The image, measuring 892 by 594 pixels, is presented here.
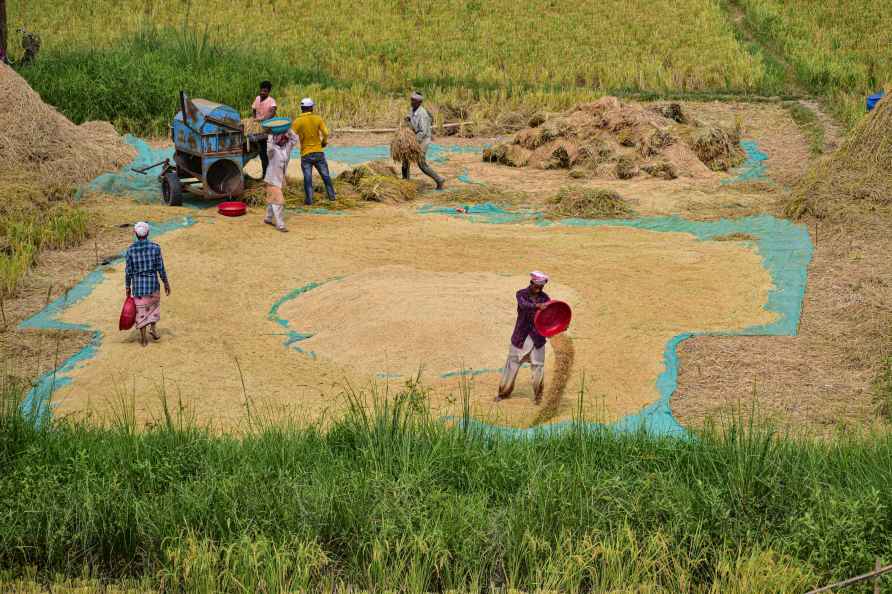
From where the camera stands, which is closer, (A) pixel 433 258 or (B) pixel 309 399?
(B) pixel 309 399

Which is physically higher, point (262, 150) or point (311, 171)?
point (262, 150)

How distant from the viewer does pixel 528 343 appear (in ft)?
31.8

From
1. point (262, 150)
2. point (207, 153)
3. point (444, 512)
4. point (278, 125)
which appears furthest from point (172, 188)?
point (444, 512)

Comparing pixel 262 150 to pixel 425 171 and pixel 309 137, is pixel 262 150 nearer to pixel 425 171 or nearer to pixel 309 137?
pixel 309 137

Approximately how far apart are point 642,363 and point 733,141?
10.1 metres

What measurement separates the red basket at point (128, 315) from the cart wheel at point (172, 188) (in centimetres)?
582

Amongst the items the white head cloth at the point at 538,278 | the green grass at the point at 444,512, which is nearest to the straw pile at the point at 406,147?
the white head cloth at the point at 538,278

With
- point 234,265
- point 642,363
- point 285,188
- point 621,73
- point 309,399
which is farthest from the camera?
point 621,73

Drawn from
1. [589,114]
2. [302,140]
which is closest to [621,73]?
[589,114]

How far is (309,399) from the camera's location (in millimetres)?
9898

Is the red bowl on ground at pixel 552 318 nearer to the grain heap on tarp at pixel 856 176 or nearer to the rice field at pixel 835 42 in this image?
the grain heap on tarp at pixel 856 176

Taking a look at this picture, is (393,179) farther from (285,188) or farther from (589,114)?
(589,114)

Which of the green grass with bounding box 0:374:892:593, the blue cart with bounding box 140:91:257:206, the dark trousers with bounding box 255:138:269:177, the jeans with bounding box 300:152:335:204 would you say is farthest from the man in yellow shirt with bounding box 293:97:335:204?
the green grass with bounding box 0:374:892:593

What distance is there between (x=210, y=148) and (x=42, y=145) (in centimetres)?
353
